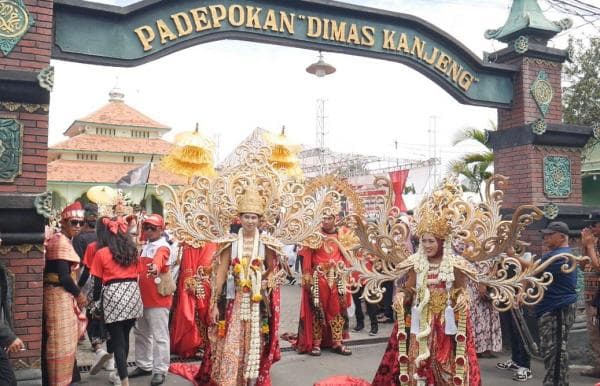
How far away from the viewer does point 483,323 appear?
21.6 feet

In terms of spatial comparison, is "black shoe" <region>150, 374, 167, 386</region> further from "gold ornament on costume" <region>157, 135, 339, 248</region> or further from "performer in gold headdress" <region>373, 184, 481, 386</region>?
"performer in gold headdress" <region>373, 184, 481, 386</region>

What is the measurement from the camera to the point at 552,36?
775cm

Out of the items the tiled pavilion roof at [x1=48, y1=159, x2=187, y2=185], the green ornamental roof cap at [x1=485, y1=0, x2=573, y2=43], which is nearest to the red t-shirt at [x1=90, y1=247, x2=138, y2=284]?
the green ornamental roof cap at [x1=485, y1=0, x2=573, y2=43]

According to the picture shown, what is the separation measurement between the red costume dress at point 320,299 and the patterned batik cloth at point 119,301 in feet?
8.31

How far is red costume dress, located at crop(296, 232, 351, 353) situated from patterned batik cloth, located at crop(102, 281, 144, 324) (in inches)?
99.7

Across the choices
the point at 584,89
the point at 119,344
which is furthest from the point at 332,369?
the point at 584,89

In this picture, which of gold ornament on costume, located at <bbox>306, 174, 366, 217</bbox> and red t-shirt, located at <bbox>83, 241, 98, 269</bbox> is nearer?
red t-shirt, located at <bbox>83, 241, 98, 269</bbox>

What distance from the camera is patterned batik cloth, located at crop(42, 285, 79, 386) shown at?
486cm

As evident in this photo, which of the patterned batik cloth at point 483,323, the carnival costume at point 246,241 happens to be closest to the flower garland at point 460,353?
the carnival costume at point 246,241

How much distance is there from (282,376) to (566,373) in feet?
9.56

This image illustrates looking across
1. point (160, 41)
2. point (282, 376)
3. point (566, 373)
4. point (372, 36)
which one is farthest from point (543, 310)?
point (160, 41)

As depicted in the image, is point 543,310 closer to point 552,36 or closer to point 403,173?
point 552,36

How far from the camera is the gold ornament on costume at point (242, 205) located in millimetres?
5043

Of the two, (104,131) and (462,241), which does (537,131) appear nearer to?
(462,241)
